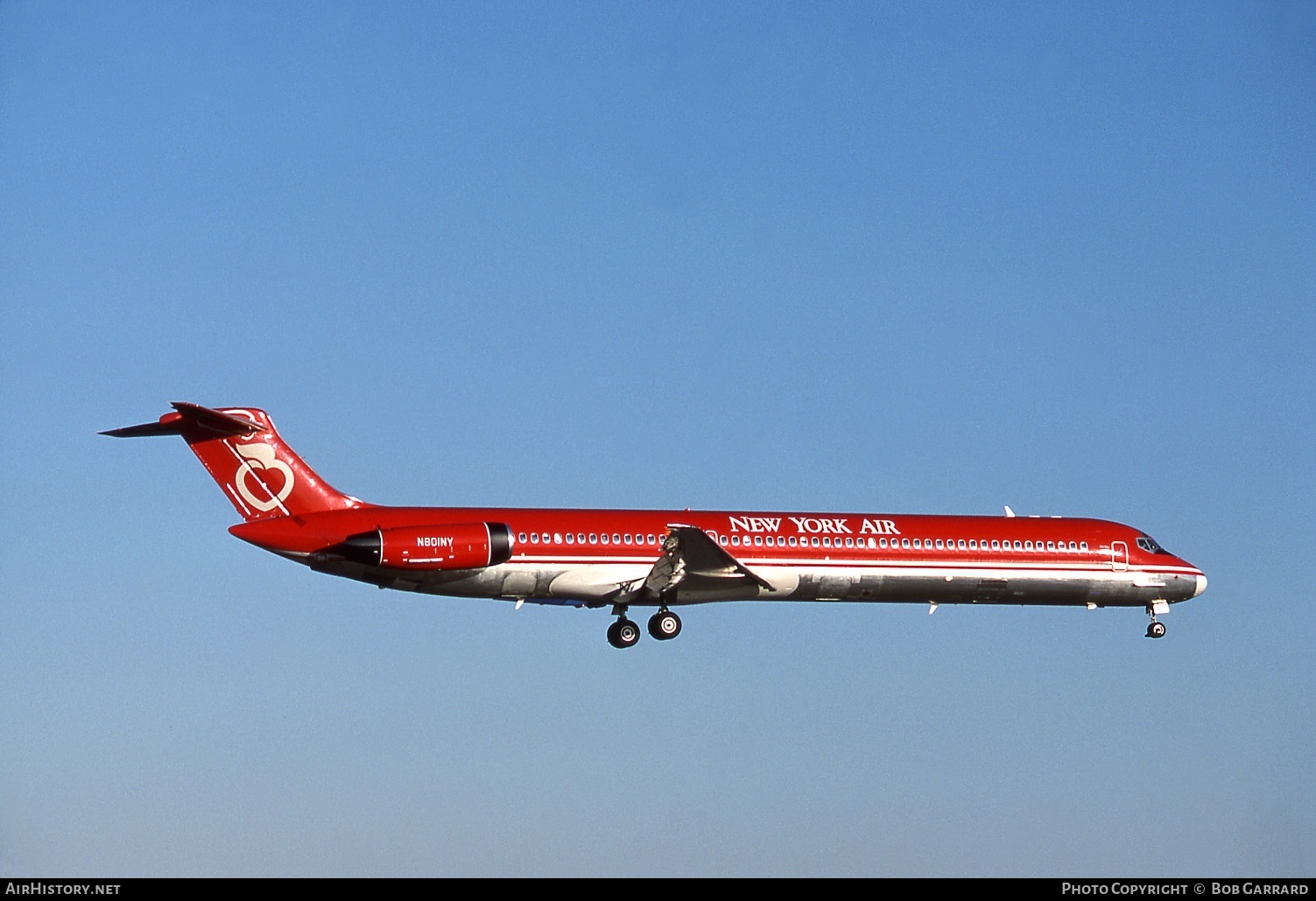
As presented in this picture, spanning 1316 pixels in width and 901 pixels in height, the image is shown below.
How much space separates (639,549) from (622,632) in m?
2.06

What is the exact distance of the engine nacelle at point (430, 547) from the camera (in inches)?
1428

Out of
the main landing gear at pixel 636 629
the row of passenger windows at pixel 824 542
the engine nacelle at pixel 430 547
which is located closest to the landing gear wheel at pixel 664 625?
the main landing gear at pixel 636 629

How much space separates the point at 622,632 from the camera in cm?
3984

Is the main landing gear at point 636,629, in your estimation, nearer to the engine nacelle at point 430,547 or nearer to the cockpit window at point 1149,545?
the engine nacelle at point 430,547

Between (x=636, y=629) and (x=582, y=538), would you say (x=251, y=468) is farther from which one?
(x=636, y=629)

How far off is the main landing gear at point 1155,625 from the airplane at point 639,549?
3.46 feet

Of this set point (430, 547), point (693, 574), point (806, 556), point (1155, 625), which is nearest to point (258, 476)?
point (430, 547)

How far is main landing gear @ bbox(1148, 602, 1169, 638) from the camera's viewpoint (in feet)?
145

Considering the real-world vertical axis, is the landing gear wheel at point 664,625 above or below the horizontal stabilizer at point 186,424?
below

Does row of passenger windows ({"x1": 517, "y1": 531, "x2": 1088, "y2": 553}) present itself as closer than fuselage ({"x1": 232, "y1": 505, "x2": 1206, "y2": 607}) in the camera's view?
No

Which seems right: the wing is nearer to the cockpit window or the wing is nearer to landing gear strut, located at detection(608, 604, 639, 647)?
landing gear strut, located at detection(608, 604, 639, 647)
